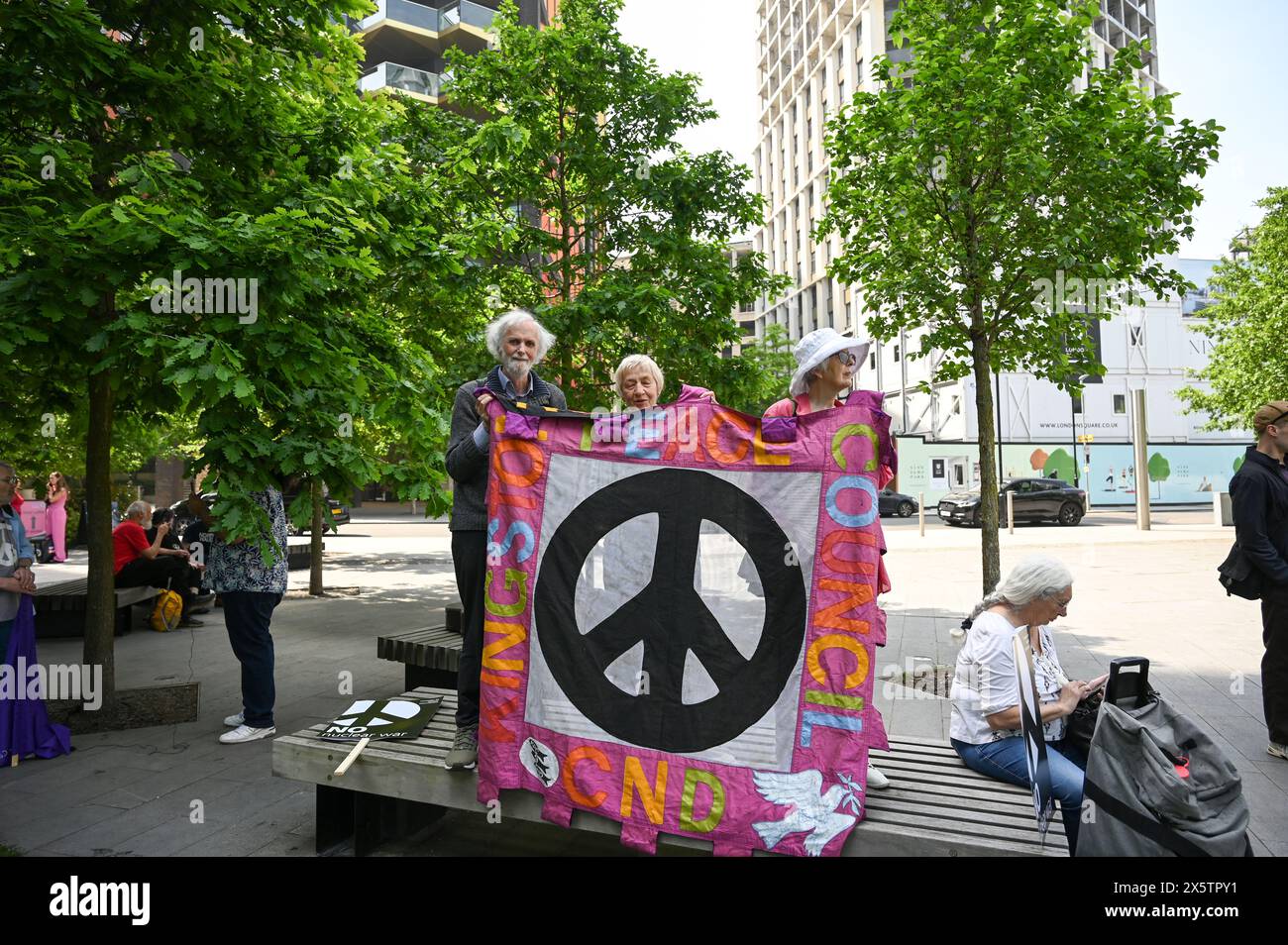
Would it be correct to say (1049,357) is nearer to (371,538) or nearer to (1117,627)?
(1117,627)

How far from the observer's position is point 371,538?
28.4 metres

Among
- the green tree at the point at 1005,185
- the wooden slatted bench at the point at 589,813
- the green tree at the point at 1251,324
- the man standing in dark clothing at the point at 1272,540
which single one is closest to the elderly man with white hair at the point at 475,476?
the wooden slatted bench at the point at 589,813

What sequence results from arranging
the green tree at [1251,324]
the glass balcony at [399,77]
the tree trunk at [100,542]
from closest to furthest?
the tree trunk at [100,542] → the green tree at [1251,324] → the glass balcony at [399,77]

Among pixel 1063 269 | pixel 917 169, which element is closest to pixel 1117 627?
pixel 1063 269

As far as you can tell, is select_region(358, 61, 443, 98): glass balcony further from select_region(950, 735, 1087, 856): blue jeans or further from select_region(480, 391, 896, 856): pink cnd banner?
select_region(950, 735, 1087, 856): blue jeans

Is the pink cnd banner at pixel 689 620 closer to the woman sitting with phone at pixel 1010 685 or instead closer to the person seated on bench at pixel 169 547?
the woman sitting with phone at pixel 1010 685

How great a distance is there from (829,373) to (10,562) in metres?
5.17

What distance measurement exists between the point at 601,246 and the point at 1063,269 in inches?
203

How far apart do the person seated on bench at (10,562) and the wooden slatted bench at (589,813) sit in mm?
2472

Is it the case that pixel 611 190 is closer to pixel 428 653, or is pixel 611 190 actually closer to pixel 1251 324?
pixel 428 653

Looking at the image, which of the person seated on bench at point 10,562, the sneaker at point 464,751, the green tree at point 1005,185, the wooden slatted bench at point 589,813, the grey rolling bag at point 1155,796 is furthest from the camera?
the green tree at point 1005,185

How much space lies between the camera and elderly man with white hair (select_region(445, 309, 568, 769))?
382 centimetres

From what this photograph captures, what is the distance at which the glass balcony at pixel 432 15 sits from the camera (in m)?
40.1
